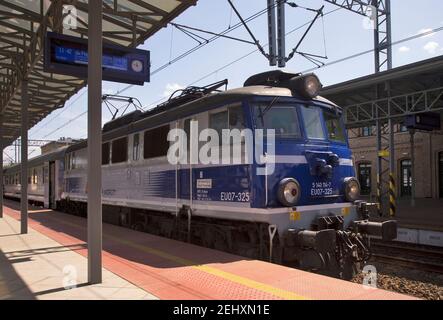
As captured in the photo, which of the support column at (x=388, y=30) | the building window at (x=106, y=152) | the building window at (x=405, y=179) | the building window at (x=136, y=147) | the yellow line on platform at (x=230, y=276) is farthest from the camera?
the building window at (x=405, y=179)

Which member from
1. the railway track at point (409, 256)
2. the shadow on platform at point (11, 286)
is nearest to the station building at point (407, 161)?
the railway track at point (409, 256)

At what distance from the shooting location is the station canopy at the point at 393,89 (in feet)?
53.4

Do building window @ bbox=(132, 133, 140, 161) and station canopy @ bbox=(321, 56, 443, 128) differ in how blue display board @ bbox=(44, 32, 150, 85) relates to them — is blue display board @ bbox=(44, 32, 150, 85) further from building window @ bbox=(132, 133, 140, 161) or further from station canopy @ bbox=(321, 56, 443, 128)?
station canopy @ bbox=(321, 56, 443, 128)

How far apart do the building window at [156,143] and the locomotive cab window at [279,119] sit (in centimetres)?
286

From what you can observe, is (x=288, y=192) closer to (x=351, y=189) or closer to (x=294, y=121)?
(x=294, y=121)

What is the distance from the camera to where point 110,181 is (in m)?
12.9

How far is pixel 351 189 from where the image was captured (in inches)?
316

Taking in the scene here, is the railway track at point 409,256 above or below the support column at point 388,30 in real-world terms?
below

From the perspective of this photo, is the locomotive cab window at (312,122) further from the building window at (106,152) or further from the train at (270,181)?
the building window at (106,152)

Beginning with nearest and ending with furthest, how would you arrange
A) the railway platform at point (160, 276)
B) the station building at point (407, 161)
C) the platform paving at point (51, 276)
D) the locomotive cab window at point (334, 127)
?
the railway platform at point (160, 276), the platform paving at point (51, 276), the locomotive cab window at point (334, 127), the station building at point (407, 161)

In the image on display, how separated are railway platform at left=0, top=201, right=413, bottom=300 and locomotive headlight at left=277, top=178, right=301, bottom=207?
1034 millimetres

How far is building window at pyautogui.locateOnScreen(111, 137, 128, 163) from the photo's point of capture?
1180 centimetres

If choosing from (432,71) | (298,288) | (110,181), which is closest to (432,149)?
(432,71)

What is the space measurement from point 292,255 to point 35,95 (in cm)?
1307
